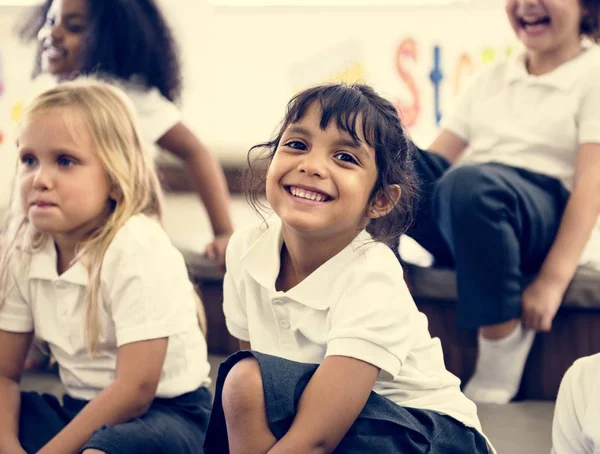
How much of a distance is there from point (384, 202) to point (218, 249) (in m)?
0.67

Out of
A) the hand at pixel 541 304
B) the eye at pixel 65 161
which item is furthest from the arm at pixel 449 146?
the eye at pixel 65 161

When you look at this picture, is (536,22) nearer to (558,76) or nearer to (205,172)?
(558,76)

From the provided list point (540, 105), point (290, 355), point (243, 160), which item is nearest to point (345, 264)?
point (290, 355)

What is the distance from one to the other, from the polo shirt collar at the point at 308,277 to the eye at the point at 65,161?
29cm

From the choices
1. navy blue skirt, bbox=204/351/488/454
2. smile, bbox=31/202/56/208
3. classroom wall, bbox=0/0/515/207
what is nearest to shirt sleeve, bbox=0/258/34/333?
smile, bbox=31/202/56/208

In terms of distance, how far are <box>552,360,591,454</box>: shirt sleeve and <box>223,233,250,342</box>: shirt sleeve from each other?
374mm

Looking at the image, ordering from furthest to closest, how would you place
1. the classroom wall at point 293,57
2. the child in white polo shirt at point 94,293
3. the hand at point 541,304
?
the classroom wall at point 293,57
the hand at point 541,304
the child in white polo shirt at point 94,293

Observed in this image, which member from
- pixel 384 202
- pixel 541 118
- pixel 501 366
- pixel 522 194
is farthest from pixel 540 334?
pixel 384 202

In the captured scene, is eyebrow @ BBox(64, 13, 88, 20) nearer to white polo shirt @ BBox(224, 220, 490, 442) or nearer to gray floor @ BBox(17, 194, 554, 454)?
gray floor @ BBox(17, 194, 554, 454)

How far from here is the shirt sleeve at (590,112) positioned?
1397 mm

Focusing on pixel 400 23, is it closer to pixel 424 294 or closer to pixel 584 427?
→ pixel 424 294

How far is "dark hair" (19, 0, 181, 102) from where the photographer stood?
1.67m

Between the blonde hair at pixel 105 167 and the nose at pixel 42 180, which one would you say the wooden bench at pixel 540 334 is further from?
the nose at pixel 42 180

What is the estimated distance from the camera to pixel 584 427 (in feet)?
3.22
